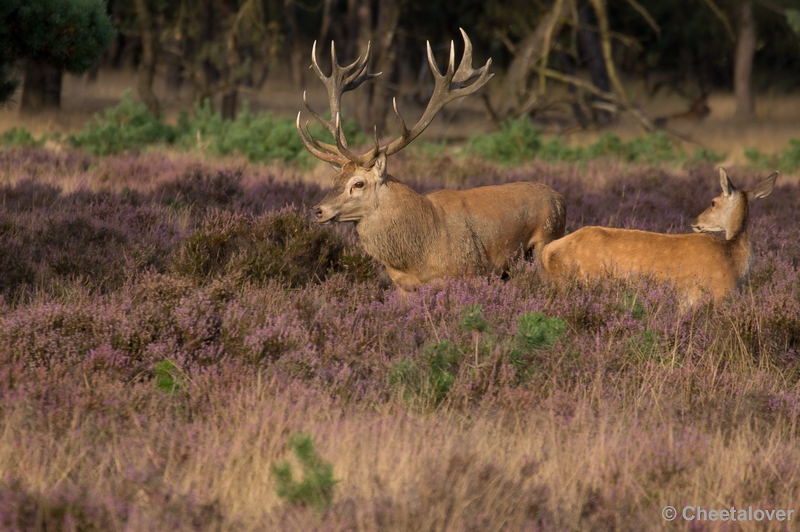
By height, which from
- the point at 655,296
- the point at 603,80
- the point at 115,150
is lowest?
the point at 115,150

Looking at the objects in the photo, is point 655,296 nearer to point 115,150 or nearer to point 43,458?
point 43,458

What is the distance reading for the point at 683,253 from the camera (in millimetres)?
5891

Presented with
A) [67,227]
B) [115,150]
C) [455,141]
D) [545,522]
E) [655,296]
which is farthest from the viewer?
[455,141]

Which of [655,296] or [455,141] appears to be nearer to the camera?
[655,296]

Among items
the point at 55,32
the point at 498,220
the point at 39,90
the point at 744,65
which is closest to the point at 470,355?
the point at 498,220

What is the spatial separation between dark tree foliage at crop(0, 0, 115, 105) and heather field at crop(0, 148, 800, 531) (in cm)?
131

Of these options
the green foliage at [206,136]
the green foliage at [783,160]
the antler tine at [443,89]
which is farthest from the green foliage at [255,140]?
the green foliage at [783,160]

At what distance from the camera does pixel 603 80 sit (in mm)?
22766

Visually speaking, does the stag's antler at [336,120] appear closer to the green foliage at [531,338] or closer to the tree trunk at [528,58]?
the green foliage at [531,338]

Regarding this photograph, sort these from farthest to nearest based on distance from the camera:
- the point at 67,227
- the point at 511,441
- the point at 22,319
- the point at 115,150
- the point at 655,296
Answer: the point at 115,150, the point at 67,227, the point at 655,296, the point at 22,319, the point at 511,441

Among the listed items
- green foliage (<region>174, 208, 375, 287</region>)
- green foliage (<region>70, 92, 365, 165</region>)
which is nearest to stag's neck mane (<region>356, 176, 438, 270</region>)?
green foliage (<region>174, 208, 375, 287</region>)

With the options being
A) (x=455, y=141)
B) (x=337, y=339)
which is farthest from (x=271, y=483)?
(x=455, y=141)

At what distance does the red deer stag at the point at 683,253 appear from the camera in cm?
577

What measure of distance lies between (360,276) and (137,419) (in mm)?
3004
